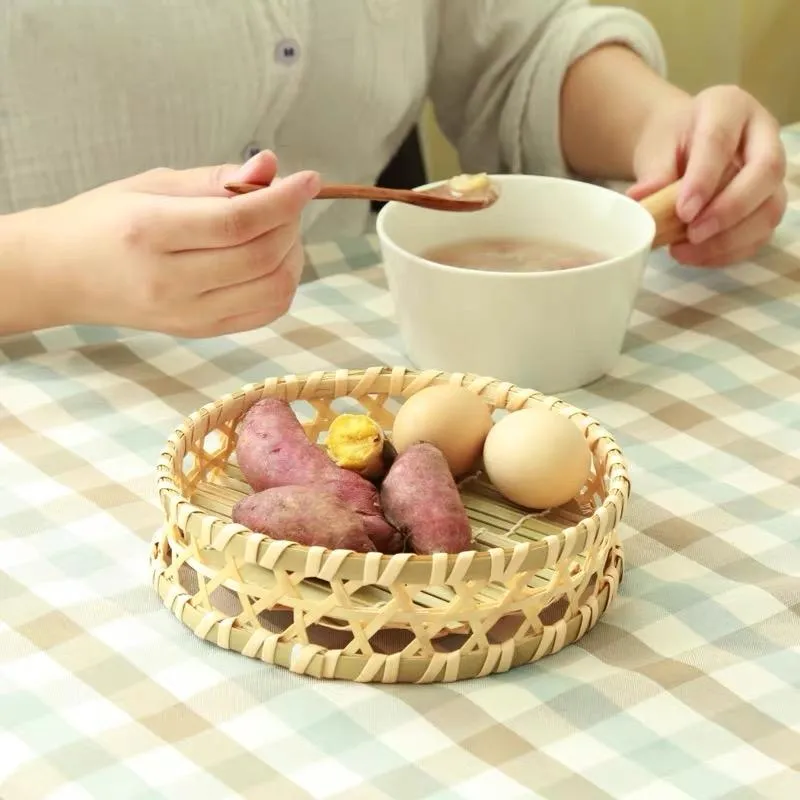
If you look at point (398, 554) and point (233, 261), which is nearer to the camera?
point (398, 554)

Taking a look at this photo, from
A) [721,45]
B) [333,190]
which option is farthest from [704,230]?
[721,45]

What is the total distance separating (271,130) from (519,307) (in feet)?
1.59

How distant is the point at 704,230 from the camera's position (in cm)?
101

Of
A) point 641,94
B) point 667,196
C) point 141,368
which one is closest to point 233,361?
point 141,368

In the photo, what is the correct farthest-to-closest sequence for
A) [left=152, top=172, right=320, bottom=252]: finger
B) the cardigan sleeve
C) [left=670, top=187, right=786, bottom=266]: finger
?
the cardigan sleeve < [left=670, top=187, right=786, bottom=266]: finger < [left=152, top=172, right=320, bottom=252]: finger

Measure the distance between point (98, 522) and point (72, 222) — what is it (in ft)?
0.88

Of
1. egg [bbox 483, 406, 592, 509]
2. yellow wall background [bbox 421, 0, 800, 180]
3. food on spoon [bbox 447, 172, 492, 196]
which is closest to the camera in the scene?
egg [bbox 483, 406, 592, 509]

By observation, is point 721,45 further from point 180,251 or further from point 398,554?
point 398,554

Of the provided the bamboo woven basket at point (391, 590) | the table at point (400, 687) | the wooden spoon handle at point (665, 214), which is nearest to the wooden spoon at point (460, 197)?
the wooden spoon handle at point (665, 214)

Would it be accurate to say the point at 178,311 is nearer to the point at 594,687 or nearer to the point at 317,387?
the point at 317,387

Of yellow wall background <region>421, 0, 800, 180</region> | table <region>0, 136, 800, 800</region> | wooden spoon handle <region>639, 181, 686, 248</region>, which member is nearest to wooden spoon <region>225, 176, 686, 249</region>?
wooden spoon handle <region>639, 181, 686, 248</region>

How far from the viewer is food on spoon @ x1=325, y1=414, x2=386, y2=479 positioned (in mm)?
663

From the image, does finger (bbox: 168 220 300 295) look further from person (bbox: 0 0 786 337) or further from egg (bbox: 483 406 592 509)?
egg (bbox: 483 406 592 509)

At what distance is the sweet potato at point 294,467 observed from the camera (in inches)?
23.9
